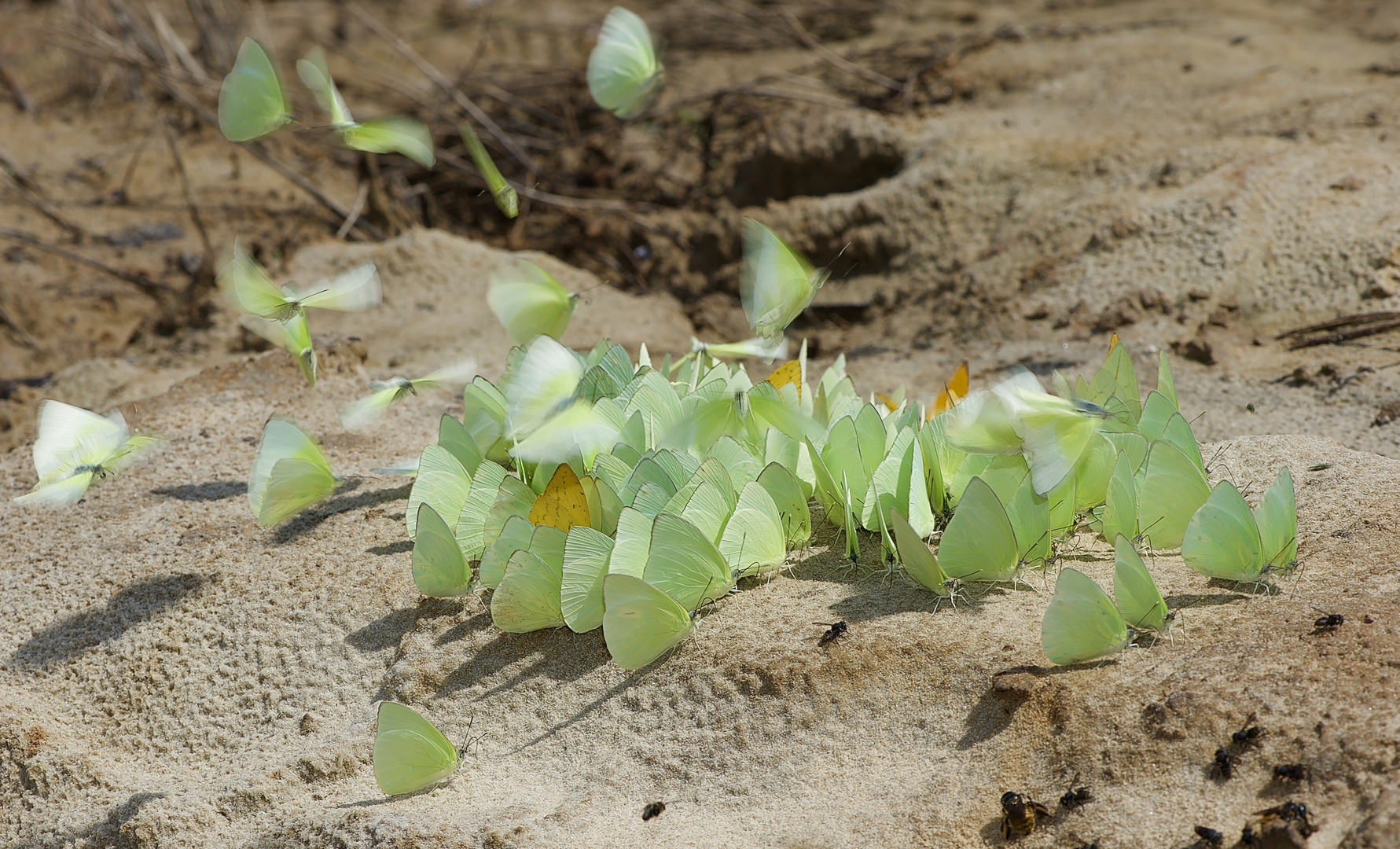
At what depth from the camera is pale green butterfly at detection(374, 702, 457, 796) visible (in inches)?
61.7

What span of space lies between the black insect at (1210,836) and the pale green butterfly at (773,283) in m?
1.21

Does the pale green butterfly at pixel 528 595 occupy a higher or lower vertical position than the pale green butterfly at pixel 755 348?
lower

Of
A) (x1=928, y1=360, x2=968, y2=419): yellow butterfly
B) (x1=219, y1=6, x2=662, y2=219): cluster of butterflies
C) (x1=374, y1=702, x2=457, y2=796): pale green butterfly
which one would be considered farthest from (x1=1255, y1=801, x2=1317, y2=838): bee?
(x1=219, y1=6, x2=662, y2=219): cluster of butterflies

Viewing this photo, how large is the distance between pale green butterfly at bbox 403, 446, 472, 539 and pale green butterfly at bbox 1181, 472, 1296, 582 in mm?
1350

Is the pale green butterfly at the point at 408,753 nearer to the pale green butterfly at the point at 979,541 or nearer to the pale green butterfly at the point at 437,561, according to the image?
the pale green butterfly at the point at 437,561

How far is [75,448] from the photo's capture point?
86.2 inches

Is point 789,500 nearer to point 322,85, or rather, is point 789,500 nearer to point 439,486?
point 439,486

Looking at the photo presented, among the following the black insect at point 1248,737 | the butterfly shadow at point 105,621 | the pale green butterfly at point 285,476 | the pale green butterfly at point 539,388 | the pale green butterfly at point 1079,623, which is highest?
the pale green butterfly at point 539,388

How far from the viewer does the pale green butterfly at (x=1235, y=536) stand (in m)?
1.63

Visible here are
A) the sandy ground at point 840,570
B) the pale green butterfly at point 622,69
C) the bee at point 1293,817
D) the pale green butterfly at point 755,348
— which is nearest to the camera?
the bee at point 1293,817

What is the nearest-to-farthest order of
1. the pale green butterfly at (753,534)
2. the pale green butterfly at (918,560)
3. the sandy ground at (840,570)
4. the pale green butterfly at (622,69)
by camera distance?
the sandy ground at (840,570) < the pale green butterfly at (918,560) < the pale green butterfly at (753,534) < the pale green butterfly at (622,69)

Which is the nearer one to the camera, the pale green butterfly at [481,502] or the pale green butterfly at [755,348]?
the pale green butterfly at [481,502]

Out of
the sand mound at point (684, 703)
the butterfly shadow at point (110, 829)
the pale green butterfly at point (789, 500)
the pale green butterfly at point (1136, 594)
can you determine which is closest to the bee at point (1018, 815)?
the sand mound at point (684, 703)

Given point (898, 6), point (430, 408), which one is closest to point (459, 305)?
point (430, 408)
